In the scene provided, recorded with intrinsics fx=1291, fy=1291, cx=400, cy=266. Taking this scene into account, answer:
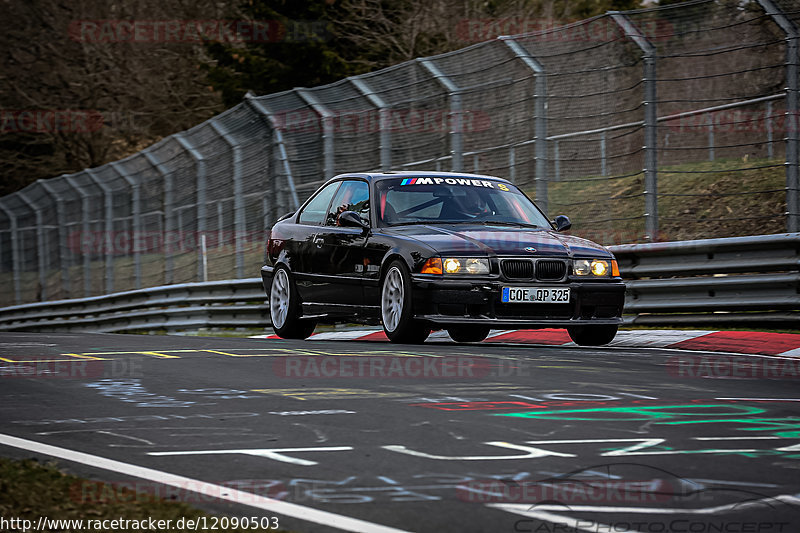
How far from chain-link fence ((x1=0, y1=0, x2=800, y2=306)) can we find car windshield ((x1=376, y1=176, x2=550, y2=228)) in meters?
1.58

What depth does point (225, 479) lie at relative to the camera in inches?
185

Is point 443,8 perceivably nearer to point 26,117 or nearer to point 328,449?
point 26,117

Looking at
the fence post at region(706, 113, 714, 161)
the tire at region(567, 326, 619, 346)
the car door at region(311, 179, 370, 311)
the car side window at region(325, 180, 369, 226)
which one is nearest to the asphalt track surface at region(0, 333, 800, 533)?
the tire at region(567, 326, 619, 346)

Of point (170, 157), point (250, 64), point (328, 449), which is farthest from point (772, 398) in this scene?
point (250, 64)

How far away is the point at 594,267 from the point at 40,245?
2110cm

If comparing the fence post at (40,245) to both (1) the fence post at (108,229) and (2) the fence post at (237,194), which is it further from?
(2) the fence post at (237,194)

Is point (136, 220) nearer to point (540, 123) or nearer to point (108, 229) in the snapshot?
point (108, 229)

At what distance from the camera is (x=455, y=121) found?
15266 mm

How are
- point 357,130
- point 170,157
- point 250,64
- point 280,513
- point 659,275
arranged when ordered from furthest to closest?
point 250,64 → point 170,157 → point 357,130 → point 659,275 → point 280,513

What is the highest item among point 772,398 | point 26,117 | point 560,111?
point 26,117

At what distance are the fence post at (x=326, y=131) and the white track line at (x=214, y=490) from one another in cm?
1168

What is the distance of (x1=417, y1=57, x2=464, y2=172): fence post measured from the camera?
1516 centimetres

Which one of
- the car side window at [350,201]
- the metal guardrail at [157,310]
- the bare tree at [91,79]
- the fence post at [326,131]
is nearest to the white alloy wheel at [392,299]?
the car side window at [350,201]

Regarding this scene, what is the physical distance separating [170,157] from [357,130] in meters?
5.81
